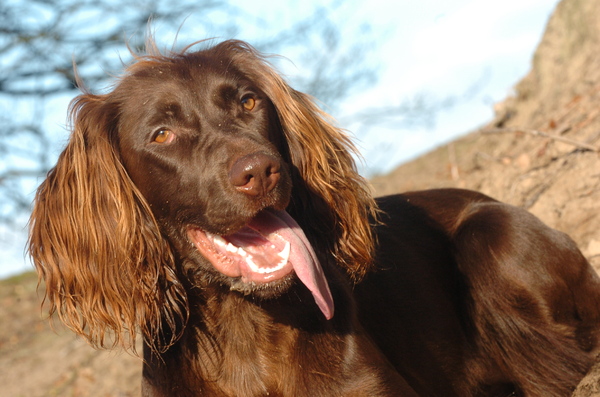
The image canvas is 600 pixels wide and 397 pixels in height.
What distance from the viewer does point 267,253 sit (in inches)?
113

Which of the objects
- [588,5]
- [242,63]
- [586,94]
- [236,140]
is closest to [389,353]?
[236,140]

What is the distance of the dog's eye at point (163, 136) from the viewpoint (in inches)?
119

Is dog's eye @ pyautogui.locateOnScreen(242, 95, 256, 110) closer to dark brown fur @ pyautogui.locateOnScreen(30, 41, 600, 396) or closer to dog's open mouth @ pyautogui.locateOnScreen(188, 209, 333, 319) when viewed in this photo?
dark brown fur @ pyautogui.locateOnScreen(30, 41, 600, 396)

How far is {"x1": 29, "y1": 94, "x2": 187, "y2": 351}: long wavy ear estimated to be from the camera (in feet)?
9.86

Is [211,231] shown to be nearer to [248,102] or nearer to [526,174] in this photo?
[248,102]

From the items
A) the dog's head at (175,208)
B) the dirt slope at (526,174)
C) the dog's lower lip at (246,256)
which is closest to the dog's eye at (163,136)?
the dog's head at (175,208)

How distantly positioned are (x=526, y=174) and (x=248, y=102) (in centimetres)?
346

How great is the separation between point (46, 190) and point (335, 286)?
4.55ft

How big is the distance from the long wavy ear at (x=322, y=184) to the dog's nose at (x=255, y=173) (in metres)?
0.65

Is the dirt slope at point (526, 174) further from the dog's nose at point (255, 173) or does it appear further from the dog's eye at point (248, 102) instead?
the dog's nose at point (255, 173)

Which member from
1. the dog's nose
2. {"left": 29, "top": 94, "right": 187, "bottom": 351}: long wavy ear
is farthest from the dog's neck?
the dog's nose

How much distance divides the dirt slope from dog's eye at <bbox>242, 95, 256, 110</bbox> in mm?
866

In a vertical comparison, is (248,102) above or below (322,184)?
above

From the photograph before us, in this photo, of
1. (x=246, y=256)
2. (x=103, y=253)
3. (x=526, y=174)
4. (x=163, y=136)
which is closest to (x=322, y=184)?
(x=246, y=256)
